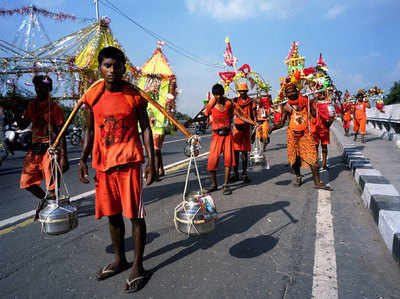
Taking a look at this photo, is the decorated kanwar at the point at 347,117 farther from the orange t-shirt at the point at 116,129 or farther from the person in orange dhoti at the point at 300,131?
the orange t-shirt at the point at 116,129

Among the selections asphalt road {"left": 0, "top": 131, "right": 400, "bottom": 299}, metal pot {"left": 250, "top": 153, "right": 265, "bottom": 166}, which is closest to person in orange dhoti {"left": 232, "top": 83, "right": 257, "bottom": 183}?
metal pot {"left": 250, "top": 153, "right": 265, "bottom": 166}

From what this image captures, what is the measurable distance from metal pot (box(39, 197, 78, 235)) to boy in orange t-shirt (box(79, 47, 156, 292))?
11.4 inches

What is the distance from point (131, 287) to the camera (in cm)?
234

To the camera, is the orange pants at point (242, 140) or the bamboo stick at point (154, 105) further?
the orange pants at point (242, 140)

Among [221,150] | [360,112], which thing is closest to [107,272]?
[221,150]

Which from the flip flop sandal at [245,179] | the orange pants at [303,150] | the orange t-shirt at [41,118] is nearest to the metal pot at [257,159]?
the orange pants at [303,150]

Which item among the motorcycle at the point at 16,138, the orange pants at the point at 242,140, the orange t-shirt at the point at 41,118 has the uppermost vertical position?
the orange t-shirt at the point at 41,118

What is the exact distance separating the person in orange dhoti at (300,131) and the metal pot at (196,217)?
358 centimetres

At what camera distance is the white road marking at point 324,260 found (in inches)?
90.9

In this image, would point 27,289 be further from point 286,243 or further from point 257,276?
point 286,243

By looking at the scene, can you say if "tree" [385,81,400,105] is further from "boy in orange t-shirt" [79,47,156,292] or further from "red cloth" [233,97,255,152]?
"boy in orange t-shirt" [79,47,156,292]

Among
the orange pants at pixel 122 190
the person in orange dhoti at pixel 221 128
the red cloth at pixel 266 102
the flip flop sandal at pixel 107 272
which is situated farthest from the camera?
the red cloth at pixel 266 102

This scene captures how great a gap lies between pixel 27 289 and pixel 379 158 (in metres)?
8.47

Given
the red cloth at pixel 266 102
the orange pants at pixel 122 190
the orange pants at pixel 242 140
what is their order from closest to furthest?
1. the orange pants at pixel 122 190
2. the orange pants at pixel 242 140
3. the red cloth at pixel 266 102
